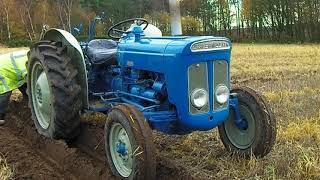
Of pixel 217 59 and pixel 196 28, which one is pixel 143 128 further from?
pixel 196 28

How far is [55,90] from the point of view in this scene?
5.07 meters

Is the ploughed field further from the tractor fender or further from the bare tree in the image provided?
the bare tree

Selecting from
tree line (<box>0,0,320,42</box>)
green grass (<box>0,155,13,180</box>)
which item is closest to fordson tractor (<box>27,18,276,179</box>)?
green grass (<box>0,155,13,180</box>)

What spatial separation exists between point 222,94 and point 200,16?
4551 centimetres

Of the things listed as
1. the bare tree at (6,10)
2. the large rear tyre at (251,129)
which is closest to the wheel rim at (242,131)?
the large rear tyre at (251,129)

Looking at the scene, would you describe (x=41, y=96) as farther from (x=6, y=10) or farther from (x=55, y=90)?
(x=6, y=10)

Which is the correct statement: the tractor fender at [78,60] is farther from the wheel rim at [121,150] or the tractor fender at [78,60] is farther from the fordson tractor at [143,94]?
the wheel rim at [121,150]

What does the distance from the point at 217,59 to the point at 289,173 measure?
121 cm

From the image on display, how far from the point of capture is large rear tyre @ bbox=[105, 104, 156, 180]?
3.86 m

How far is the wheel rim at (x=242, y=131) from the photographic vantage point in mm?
4840

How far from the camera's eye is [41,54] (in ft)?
17.6

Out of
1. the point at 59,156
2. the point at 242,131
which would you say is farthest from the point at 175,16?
the point at 59,156

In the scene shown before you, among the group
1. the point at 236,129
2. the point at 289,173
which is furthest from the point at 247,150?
the point at 289,173

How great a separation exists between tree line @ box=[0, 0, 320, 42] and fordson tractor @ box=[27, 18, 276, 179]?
1368 inches
